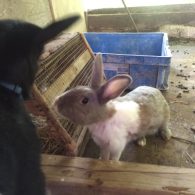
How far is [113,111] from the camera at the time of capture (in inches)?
68.8

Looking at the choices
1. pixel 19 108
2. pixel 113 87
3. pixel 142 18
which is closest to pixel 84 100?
pixel 113 87

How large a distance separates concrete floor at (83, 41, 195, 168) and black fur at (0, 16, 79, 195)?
126 centimetres

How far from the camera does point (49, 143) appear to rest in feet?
5.96

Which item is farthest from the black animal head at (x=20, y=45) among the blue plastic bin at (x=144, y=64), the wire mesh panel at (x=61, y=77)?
the blue plastic bin at (x=144, y=64)

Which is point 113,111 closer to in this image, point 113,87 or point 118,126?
point 118,126

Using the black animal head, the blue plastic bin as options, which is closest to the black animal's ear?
the black animal head

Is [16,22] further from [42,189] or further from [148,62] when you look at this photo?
[148,62]

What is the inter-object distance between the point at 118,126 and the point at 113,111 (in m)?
0.11

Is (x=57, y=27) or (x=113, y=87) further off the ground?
(x=57, y=27)

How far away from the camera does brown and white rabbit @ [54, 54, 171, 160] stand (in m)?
1.52

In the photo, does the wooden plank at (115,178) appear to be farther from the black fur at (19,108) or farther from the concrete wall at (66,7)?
the concrete wall at (66,7)

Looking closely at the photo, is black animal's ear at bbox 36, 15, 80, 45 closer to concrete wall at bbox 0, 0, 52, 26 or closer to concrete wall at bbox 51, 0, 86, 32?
concrete wall at bbox 0, 0, 52, 26

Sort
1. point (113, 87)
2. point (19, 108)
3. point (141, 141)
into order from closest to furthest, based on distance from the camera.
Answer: point (19, 108) → point (113, 87) → point (141, 141)

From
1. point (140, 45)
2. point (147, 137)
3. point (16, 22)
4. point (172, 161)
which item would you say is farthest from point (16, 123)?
point (140, 45)
